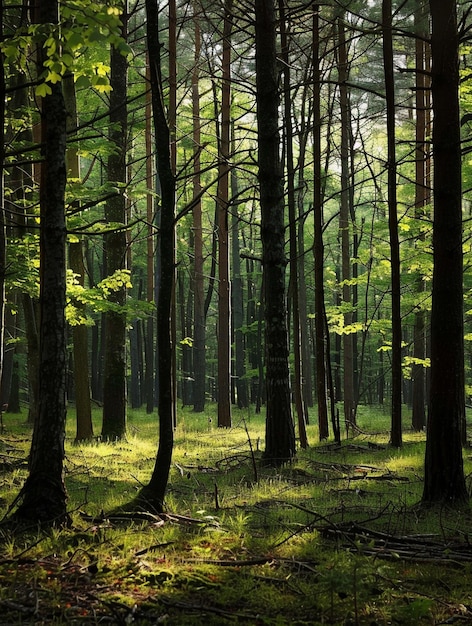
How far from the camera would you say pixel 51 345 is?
5.01m

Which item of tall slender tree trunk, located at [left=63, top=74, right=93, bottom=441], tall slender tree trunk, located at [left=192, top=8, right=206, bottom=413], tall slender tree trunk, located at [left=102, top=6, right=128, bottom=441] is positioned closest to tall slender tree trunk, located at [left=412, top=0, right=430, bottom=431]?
tall slender tree trunk, located at [left=192, top=8, right=206, bottom=413]

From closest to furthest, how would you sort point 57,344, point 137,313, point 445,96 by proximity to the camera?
point 57,344 → point 445,96 → point 137,313

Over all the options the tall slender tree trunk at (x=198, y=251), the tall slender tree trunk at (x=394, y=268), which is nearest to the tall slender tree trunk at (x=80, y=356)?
the tall slender tree trunk at (x=198, y=251)

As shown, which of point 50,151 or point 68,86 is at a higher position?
point 68,86

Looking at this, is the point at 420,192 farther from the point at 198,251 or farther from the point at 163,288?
the point at 163,288

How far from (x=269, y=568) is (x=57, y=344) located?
2.54 m

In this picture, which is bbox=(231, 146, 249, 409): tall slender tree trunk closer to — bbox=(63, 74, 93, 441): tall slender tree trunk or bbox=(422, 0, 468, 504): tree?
bbox=(63, 74, 93, 441): tall slender tree trunk

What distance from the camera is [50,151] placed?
5184mm

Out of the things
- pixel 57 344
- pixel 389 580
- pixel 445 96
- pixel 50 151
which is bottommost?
pixel 389 580

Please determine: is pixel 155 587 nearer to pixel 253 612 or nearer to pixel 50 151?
pixel 253 612

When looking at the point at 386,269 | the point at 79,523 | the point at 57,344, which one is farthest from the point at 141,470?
the point at 386,269

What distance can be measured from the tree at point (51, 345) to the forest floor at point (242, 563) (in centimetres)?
27

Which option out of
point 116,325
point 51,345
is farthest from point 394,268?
point 51,345

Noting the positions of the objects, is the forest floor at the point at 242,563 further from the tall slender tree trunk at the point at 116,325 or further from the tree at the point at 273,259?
the tall slender tree trunk at the point at 116,325
